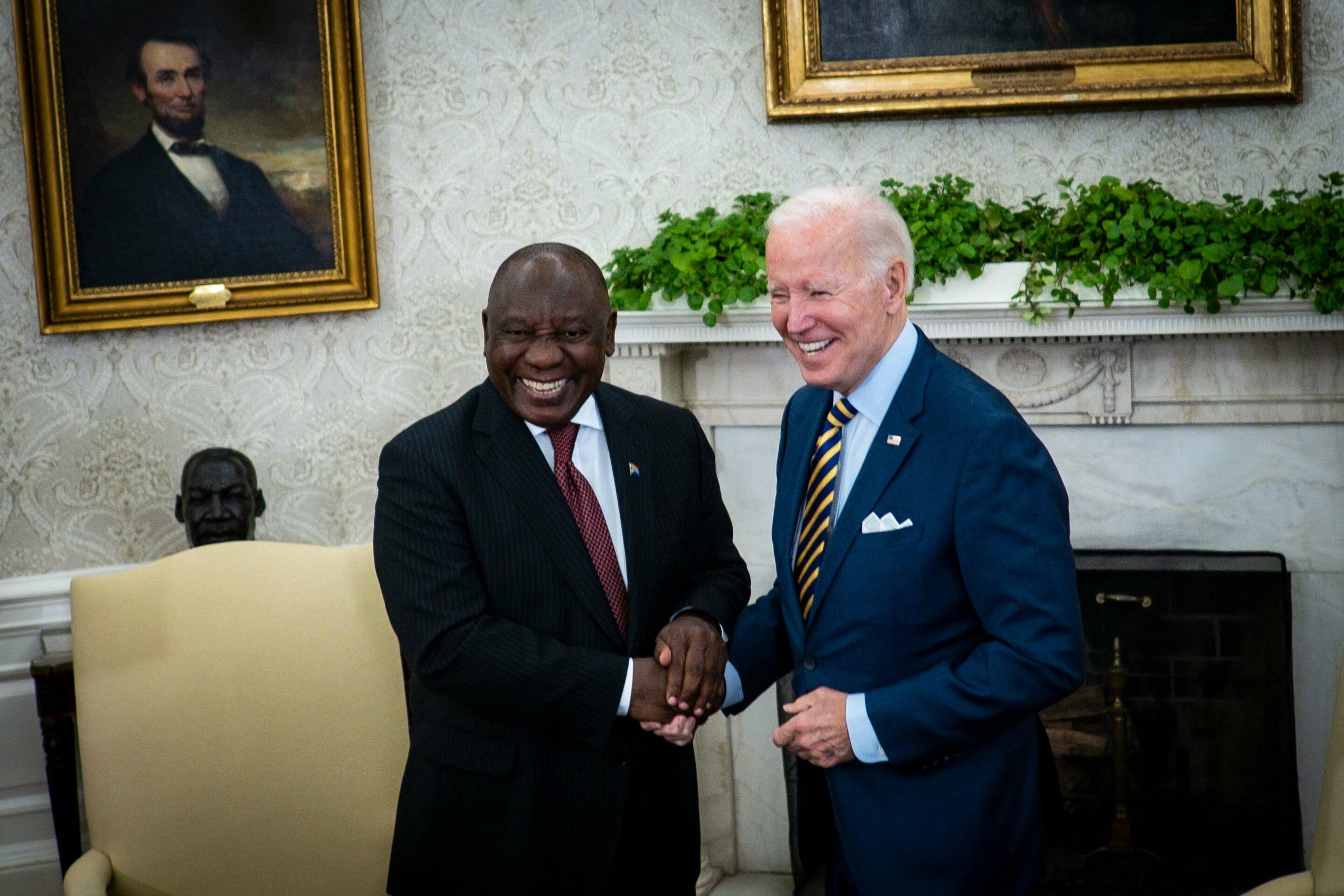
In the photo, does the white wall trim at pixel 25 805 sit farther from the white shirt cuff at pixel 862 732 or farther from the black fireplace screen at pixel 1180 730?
the black fireplace screen at pixel 1180 730

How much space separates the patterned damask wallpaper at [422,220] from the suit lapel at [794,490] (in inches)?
58.9

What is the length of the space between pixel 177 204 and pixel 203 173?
0.11 metres

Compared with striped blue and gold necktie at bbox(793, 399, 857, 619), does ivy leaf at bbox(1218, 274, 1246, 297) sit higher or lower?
higher

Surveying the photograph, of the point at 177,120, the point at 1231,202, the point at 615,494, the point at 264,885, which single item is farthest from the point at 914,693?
the point at 177,120

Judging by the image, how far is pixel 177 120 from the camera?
339 cm

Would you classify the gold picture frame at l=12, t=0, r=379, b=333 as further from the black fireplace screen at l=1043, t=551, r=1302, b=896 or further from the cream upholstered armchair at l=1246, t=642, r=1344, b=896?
the cream upholstered armchair at l=1246, t=642, r=1344, b=896

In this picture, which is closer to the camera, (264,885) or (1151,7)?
(264,885)

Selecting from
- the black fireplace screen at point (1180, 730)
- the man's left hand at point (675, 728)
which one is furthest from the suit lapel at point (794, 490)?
the black fireplace screen at point (1180, 730)

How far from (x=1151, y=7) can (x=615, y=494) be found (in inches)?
82.2

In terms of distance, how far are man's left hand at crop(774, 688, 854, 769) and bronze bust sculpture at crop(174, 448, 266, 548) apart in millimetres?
1811

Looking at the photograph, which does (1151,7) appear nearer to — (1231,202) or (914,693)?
(1231,202)

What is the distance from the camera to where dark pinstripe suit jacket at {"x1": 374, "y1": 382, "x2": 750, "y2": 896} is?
1842mm

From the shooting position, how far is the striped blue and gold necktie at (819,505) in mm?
1855

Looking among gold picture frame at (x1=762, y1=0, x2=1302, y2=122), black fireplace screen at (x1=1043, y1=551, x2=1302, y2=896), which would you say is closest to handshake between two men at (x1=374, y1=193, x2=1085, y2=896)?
black fireplace screen at (x1=1043, y1=551, x2=1302, y2=896)
